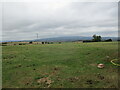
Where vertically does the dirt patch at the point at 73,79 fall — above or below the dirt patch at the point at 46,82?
above

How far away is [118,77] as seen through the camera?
438cm

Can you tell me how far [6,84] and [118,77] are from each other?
5057 mm

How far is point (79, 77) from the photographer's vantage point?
443cm

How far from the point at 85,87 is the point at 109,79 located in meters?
1.37

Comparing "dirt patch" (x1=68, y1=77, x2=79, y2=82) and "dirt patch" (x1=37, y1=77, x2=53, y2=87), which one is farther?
"dirt patch" (x1=68, y1=77, x2=79, y2=82)

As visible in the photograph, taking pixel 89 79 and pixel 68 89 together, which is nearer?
pixel 68 89

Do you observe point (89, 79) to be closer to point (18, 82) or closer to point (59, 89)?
point (59, 89)

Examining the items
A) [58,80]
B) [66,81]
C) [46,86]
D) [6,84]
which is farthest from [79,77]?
[6,84]

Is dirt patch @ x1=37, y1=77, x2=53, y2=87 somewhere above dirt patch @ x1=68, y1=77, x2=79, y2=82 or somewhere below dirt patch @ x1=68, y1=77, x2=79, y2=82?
below

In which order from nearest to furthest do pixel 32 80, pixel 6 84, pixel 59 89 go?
pixel 59 89
pixel 6 84
pixel 32 80

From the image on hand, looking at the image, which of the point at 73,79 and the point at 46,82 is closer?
the point at 46,82

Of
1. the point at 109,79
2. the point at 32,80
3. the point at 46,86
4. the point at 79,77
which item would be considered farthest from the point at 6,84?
the point at 109,79

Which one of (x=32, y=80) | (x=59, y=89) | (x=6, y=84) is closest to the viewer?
(x=59, y=89)

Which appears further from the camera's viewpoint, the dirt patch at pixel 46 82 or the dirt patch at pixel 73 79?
the dirt patch at pixel 73 79
